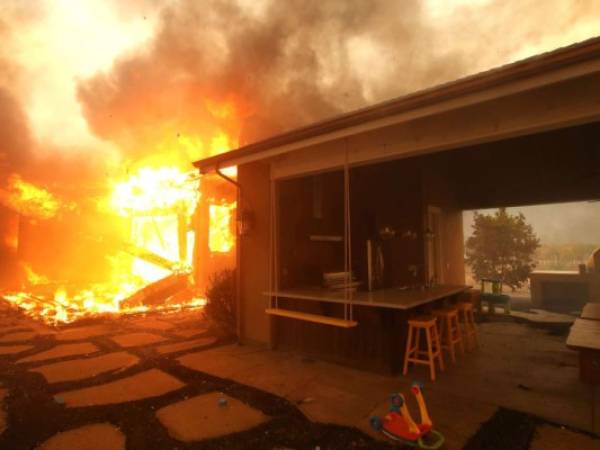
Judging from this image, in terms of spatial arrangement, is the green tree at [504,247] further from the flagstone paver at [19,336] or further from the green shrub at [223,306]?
the flagstone paver at [19,336]

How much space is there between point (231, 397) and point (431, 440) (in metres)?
2.24

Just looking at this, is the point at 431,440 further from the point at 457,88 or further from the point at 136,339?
the point at 136,339

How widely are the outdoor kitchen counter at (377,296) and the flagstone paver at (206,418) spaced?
1.89 metres

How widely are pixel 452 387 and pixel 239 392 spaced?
8.73 ft

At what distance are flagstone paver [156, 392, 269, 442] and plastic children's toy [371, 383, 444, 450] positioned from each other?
124 centimetres

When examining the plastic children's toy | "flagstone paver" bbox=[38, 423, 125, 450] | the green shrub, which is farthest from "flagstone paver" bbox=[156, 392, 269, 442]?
the green shrub

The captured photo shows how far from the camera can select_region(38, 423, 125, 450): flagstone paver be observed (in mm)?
3189

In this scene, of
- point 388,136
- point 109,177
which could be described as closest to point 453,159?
point 388,136

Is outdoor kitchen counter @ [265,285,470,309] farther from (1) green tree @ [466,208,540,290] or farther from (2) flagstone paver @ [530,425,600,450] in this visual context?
(1) green tree @ [466,208,540,290]

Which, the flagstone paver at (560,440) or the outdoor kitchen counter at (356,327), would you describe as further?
the outdoor kitchen counter at (356,327)

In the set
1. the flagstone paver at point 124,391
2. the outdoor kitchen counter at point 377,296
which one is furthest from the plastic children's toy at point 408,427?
the flagstone paver at point 124,391

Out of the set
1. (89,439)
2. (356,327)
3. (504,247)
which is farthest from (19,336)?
(504,247)

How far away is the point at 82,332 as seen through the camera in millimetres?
7773

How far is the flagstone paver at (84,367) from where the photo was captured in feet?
16.5
